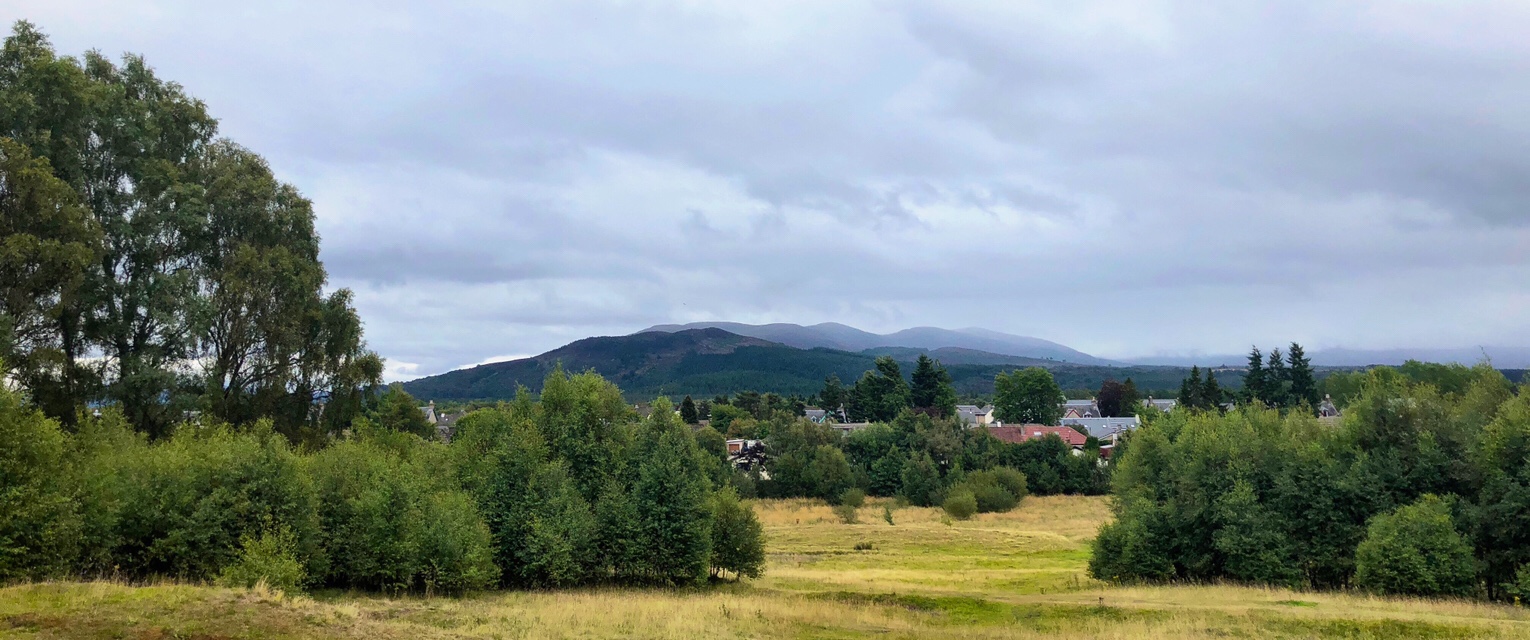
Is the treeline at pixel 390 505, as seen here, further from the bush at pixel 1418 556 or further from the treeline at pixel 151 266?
the bush at pixel 1418 556

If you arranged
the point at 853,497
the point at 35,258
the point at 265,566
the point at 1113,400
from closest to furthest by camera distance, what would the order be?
the point at 265,566, the point at 35,258, the point at 853,497, the point at 1113,400

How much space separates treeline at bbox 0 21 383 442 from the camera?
28250 millimetres

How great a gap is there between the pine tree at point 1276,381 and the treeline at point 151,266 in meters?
105

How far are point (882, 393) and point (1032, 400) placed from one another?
2702cm

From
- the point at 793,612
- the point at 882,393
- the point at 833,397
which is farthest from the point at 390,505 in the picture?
the point at 833,397

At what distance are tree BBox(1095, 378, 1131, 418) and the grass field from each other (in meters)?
130

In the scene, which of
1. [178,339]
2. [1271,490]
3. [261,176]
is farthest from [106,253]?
[1271,490]

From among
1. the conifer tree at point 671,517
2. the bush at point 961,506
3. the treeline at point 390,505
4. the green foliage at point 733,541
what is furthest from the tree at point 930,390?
the conifer tree at point 671,517

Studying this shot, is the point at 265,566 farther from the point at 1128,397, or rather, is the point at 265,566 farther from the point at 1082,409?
the point at 1082,409

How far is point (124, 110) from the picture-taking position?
32.5 m

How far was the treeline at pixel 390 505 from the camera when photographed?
21594 millimetres

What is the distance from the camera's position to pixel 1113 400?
159875 millimetres

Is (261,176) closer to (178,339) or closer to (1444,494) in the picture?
(178,339)

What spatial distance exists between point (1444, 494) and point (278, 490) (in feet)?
121
